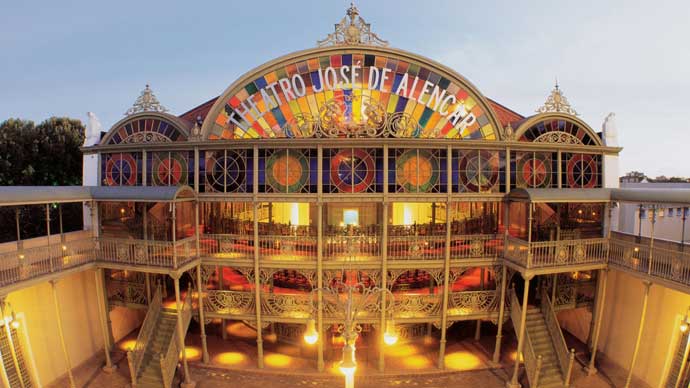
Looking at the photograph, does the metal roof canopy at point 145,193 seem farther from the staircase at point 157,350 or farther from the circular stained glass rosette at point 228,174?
the staircase at point 157,350

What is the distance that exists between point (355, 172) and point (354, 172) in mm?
45

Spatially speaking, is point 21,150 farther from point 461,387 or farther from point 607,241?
point 607,241

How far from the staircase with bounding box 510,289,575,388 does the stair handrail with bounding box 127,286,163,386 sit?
15850 millimetres

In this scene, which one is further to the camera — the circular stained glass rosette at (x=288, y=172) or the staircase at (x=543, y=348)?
the circular stained glass rosette at (x=288, y=172)

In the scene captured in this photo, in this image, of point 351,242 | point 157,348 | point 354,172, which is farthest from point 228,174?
point 157,348

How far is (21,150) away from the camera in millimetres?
26156

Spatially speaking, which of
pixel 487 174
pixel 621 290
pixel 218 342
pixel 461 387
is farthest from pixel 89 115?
pixel 621 290

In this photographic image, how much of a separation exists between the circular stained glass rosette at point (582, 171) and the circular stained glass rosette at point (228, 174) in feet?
50.7

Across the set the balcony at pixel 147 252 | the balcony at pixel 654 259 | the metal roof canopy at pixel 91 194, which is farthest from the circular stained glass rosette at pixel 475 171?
the balcony at pixel 147 252

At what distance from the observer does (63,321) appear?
52.0 ft

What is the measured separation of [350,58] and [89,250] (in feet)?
46.8

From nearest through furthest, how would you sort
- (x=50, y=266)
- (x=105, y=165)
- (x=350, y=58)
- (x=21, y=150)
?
(x=50, y=266), (x=350, y=58), (x=105, y=165), (x=21, y=150)

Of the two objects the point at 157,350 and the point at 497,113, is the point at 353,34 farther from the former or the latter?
the point at 157,350

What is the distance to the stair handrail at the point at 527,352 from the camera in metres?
14.4
